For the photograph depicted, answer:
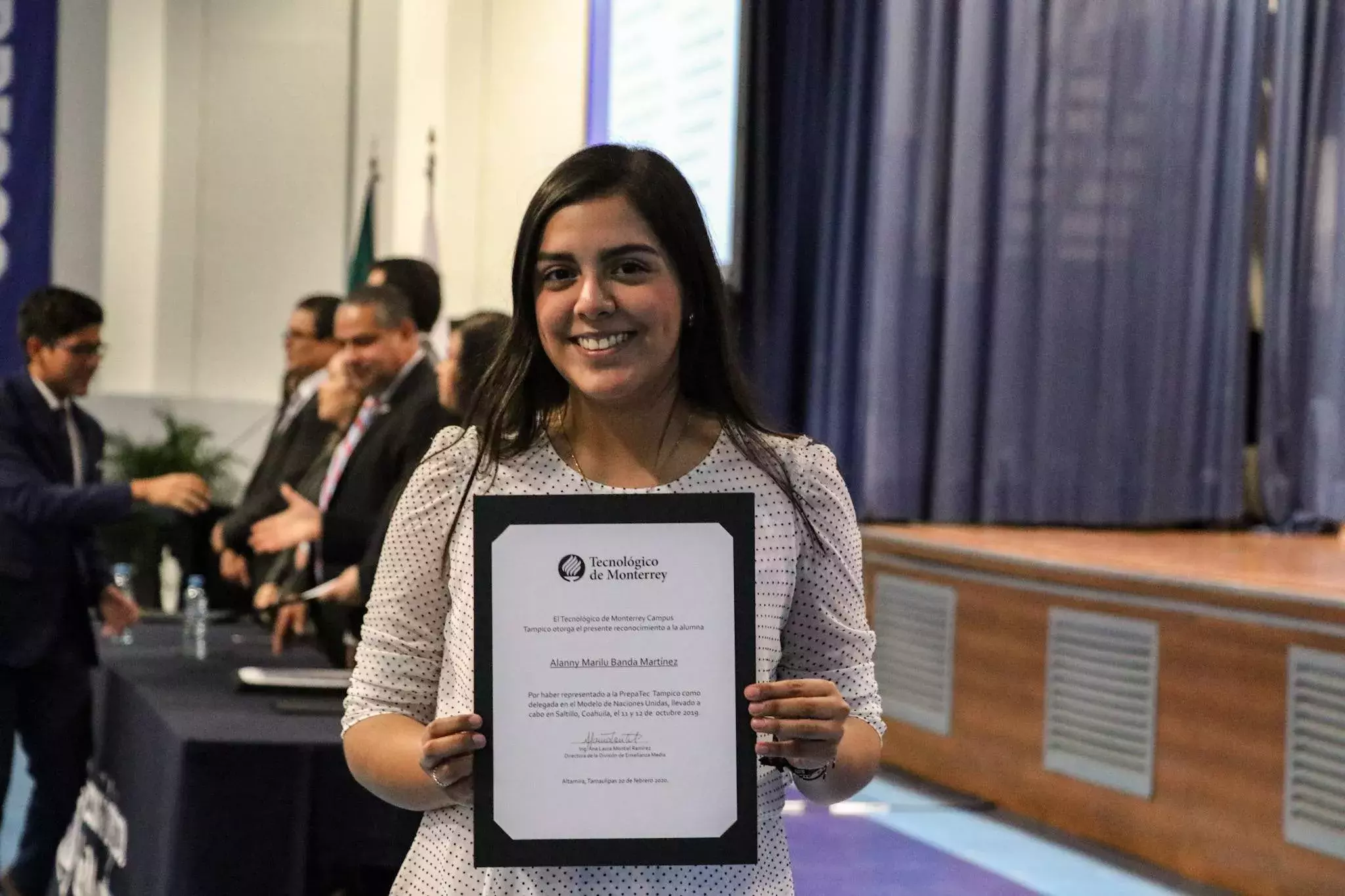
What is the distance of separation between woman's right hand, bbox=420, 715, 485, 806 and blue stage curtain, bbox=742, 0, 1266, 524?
16.8 ft

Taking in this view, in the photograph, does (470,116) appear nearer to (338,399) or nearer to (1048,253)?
(1048,253)

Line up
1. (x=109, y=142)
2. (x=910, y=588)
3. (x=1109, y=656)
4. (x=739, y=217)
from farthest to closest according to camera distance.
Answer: (x=109, y=142), (x=739, y=217), (x=910, y=588), (x=1109, y=656)

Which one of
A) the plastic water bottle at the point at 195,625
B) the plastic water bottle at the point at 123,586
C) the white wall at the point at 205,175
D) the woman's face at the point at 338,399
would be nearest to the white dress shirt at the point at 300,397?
the woman's face at the point at 338,399

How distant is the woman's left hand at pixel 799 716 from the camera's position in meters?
1.27

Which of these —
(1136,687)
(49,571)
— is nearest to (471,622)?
(49,571)

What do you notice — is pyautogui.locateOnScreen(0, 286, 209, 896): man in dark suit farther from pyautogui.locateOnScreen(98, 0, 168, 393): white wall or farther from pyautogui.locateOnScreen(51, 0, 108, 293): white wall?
pyautogui.locateOnScreen(51, 0, 108, 293): white wall

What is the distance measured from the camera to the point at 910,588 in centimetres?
577

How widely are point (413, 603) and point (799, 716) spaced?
0.37 meters

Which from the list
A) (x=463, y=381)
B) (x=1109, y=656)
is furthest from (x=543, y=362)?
(x=1109, y=656)

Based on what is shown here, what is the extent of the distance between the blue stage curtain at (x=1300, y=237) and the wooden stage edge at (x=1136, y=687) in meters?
0.52

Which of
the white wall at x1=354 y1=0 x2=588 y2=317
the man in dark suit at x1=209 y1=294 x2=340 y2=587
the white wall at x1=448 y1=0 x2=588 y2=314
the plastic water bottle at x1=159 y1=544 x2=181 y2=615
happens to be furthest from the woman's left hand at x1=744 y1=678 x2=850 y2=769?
the plastic water bottle at x1=159 y1=544 x2=181 y2=615

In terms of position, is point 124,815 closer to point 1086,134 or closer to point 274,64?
point 1086,134

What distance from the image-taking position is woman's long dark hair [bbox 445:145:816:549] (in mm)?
1394

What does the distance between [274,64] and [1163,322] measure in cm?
595
